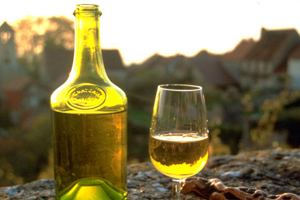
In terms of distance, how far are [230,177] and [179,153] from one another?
2.44 feet

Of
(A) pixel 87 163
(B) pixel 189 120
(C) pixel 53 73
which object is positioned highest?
(B) pixel 189 120

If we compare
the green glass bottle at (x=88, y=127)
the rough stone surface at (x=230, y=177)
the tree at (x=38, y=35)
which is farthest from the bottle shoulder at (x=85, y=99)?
the tree at (x=38, y=35)

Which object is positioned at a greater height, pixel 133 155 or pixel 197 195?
pixel 197 195

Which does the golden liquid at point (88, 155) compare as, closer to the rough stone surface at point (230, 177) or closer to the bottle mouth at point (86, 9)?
the rough stone surface at point (230, 177)

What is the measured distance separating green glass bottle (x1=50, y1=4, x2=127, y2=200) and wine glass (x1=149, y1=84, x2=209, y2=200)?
212 millimetres

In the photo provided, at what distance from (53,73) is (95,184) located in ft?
63.5

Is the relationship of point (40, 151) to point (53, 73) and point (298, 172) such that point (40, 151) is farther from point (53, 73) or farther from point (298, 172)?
point (298, 172)

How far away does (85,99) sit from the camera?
1.71 m

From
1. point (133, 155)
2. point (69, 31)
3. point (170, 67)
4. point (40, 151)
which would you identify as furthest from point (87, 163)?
point (170, 67)

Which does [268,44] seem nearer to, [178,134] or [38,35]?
[38,35]

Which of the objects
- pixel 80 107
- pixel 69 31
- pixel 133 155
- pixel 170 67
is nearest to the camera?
pixel 80 107

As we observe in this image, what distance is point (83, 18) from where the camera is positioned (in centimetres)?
169

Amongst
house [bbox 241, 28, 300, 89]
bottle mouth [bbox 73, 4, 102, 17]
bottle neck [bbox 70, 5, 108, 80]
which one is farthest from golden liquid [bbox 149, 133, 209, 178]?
house [bbox 241, 28, 300, 89]

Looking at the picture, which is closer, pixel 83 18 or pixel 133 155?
pixel 83 18
